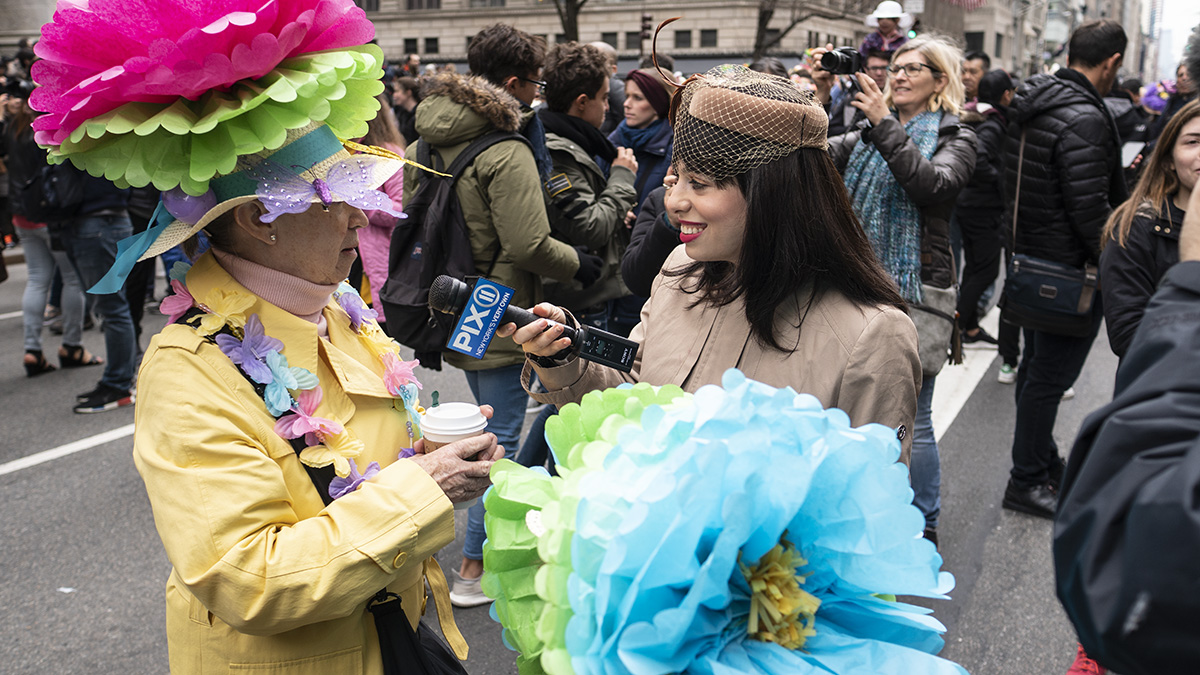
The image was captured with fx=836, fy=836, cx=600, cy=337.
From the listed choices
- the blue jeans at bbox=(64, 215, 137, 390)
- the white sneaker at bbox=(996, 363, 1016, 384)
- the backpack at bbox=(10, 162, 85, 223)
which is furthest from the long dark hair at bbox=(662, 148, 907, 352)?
the backpack at bbox=(10, 162, 85, 223)

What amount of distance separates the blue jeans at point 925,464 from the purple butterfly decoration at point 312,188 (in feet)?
8.76

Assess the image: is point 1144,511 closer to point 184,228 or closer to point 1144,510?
point 1144,510

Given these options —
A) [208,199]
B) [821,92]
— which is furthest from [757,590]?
[821,92]

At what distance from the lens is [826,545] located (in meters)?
1.10

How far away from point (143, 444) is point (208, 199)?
19.3 inches

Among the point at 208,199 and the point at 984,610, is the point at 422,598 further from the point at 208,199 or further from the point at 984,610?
the point at 984,610

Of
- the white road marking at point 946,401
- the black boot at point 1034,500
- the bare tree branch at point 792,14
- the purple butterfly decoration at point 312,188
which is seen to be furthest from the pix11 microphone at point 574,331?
the bare tree branch at point 792,14

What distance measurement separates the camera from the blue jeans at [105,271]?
5820 millimetres

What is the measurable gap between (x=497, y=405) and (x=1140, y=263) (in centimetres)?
252

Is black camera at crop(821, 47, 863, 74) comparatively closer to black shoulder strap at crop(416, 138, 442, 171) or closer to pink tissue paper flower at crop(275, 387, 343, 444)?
black shoulder strap at crop(416, 138, 442, 171)

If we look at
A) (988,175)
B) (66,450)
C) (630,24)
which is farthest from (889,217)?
(630,24)

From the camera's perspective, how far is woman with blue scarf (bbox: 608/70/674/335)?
173 inches

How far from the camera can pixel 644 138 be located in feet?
14.6

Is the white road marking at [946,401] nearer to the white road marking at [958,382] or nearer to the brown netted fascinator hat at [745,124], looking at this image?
the white road marking at [958,382]
